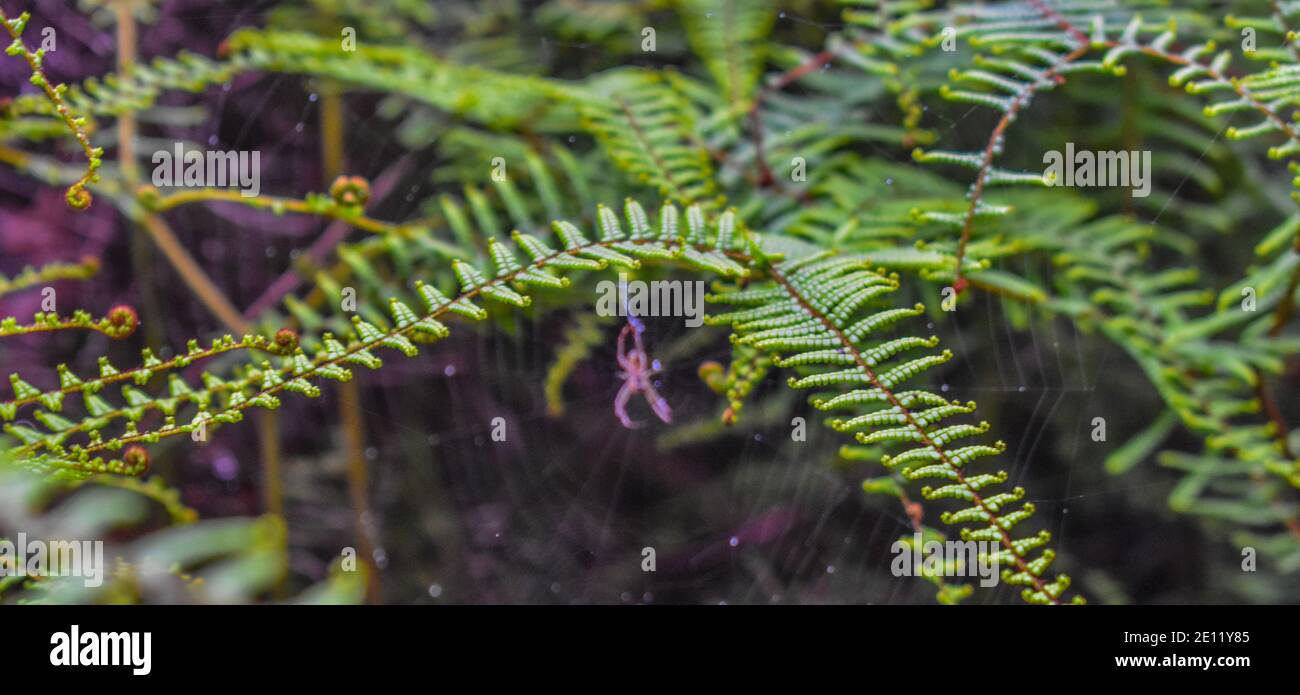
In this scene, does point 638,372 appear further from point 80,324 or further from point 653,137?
point 80,324

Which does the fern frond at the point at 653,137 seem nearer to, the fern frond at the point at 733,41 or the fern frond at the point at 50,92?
the fern frond at the point at 733,41

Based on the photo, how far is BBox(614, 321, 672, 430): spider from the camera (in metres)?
0.84

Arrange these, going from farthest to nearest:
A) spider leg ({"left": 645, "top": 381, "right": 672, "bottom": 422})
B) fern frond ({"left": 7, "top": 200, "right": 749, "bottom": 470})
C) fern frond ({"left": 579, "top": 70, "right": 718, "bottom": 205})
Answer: spider leg ({"left": 645, "top": 381, "right": 672, "bottom": 422}) → fern frond ({"left": 579, "top": 70, "right": 718, "bottom": 205}) → fern frond ({"left": 7, "top": 200, "right": 749, "bottom": 470})

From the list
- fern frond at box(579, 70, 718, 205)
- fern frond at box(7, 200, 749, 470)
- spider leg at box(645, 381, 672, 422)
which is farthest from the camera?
spider leg at box(645, 381, 672, 422)

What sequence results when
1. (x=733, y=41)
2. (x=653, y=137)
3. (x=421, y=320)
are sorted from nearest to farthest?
(x=421, y=320) → (x=653, y=137) → (x=733, y=41)

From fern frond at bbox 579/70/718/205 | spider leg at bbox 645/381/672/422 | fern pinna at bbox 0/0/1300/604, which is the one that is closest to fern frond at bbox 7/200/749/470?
fern pinna at bbox 0/0/1300/604

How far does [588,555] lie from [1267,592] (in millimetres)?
793

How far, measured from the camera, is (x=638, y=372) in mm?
859

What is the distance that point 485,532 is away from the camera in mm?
1118

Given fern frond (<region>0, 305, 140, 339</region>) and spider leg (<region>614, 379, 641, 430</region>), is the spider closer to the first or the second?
spider leg (<region>614, 379, 641, 430</region>)

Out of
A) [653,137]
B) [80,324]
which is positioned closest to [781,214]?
[653,137]

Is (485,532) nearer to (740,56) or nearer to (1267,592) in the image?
(740,56)

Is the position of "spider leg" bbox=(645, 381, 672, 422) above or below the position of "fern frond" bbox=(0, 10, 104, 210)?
below
